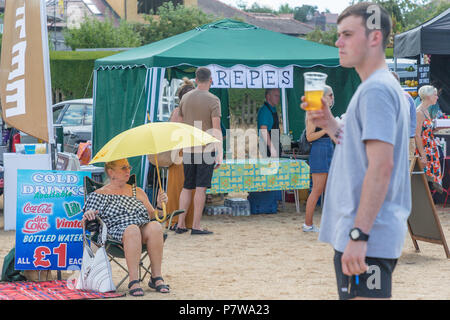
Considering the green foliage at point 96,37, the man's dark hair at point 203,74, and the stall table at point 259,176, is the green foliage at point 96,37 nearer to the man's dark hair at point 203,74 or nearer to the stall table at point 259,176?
the stall table at point 259,176

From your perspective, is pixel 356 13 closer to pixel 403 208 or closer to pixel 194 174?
pixel 403 208

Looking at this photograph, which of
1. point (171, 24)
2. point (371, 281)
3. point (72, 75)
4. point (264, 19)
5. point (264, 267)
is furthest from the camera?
point (264, 19)

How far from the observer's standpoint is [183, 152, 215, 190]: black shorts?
7414mm

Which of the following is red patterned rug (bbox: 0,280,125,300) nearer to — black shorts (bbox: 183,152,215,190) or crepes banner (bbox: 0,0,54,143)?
crepes banner (bbox: 0,0,54,143)

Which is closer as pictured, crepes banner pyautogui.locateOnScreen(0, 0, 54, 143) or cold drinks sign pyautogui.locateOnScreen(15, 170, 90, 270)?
cold drinks sign pyautogui.locateOnScreen(15, 170, 90, 270)

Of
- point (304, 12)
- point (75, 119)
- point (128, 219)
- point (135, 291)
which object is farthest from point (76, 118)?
point (304, 12)

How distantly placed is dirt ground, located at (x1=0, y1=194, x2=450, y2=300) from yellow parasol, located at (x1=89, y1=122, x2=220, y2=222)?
2.45 feet

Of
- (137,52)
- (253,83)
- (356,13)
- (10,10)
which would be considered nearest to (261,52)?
(253,83)

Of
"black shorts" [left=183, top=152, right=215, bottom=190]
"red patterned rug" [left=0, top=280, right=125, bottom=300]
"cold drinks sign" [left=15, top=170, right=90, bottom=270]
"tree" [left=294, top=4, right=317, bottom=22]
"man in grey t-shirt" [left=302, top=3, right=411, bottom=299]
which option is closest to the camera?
"man in grey t-shirt" [left=302, top=3, right=411, bottom=299]

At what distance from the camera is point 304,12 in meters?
93.0

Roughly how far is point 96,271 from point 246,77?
5103mm

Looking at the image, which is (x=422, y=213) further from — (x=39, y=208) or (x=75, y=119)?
(x=75, y=119)

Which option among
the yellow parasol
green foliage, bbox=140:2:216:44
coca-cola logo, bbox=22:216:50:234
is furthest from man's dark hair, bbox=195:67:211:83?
green foliage, bbox=140:2:216:44

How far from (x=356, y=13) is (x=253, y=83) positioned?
7.21 m
